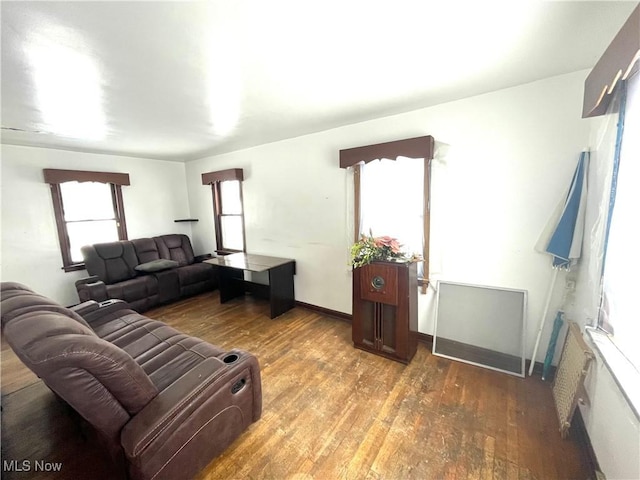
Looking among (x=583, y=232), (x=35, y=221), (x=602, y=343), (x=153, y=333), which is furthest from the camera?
(x=35, y=221)

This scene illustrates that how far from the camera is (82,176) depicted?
3.77 meters

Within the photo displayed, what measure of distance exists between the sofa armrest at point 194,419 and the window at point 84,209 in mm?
3854

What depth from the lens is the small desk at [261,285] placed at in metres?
3.35

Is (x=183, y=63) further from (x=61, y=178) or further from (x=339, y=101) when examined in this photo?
(x=61, y=178)

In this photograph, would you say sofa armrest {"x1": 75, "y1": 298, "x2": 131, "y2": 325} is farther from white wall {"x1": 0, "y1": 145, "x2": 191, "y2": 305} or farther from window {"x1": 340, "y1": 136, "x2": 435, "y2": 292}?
window {"x1": 340, "y1": 136, "x2": 435, "y2": 292}

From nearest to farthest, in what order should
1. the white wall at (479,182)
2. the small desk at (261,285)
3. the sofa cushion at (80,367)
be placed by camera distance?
1. the sofa cushion at (80,367)
2. the white wall at (479,182)
3. the small desk at (261,285)

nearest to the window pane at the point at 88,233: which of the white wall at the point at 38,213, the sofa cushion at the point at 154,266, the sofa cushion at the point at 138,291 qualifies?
the white wall at the point at 38,213

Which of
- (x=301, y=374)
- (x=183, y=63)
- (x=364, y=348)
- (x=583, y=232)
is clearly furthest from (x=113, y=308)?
(x=583, y=232)

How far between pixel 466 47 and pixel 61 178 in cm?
491

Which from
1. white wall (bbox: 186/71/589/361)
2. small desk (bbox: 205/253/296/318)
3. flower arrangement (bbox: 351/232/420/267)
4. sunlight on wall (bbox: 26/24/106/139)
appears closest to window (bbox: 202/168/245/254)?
small desk (bbox: 205/253/296/318)

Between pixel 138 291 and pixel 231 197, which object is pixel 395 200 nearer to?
pixel 231 197

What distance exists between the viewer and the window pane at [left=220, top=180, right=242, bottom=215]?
14.2 ft

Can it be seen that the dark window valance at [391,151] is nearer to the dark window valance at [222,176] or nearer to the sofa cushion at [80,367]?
the dark window valance at [222,176]

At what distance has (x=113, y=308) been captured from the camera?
2.45 metres
